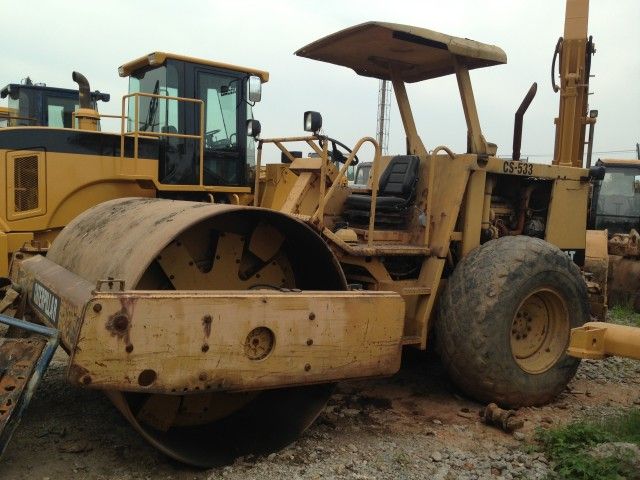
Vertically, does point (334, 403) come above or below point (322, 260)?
below

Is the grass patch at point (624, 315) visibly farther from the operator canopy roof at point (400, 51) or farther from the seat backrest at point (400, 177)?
the operator canopy roof at point (400, 51)

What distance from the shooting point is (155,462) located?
11.5 feet

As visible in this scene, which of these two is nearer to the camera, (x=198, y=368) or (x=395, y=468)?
(x=198, y=368)

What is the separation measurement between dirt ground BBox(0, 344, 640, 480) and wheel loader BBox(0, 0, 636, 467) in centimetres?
18

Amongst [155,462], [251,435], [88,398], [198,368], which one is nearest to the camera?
[198,368]

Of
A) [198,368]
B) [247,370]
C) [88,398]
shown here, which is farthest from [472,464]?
[88,398]

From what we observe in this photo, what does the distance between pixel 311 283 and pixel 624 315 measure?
582cm

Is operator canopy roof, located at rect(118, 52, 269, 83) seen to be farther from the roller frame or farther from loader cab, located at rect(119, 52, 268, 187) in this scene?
the roller frame

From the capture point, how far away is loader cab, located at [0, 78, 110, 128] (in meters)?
11.7

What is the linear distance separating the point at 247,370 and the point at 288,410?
78 centimetres

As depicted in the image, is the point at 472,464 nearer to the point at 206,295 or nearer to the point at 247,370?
the point at 247,370

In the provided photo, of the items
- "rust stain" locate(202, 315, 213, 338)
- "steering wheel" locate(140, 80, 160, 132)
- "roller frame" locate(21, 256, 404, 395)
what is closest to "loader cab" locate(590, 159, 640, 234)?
"steering wheel" locate(140, 80, 160, 132)

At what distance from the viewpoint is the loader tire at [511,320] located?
174 inches

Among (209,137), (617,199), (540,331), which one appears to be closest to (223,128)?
(209,137)
